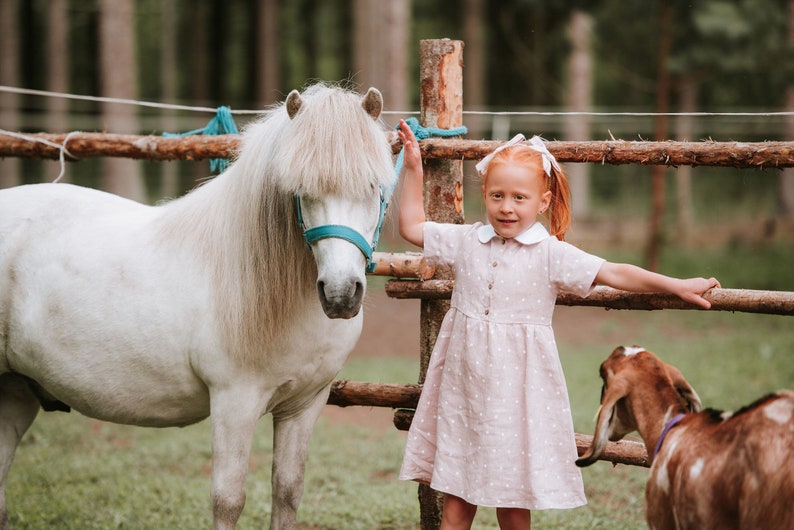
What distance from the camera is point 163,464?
6238mm

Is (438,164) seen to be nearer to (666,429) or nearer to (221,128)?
(221,128)

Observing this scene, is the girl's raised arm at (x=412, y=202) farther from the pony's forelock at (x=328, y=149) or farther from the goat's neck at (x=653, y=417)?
the goat's neck at (x=653, y=417)

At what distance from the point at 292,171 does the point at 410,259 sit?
1270 mm

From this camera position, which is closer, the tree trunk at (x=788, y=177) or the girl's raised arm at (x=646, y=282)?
the girl's raised arm at (x=646, y=282)

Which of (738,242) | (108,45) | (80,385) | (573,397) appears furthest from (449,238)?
(738,242)

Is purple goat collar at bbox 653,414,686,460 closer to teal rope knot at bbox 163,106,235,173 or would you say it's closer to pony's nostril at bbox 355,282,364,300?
pony's nostril at bbox 355,282,364,300

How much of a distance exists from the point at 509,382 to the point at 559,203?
690mm

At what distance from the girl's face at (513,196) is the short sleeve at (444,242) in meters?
0.19

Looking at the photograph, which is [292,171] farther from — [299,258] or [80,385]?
[80,385]

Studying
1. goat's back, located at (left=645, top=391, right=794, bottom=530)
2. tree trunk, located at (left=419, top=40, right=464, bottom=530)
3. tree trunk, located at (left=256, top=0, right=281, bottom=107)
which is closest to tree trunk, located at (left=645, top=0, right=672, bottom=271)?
tree trunk, located at (left=419, top=40, right=464, bottom=530)

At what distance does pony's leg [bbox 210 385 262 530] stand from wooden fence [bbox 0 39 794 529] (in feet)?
3.33

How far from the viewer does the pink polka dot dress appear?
9.96 ft

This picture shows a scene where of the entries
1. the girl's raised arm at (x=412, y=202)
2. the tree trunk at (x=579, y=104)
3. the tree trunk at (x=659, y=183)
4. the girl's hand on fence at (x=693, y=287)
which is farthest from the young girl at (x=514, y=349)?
the tree trunk at (x=579, y=104)

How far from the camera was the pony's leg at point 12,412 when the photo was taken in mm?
4094
